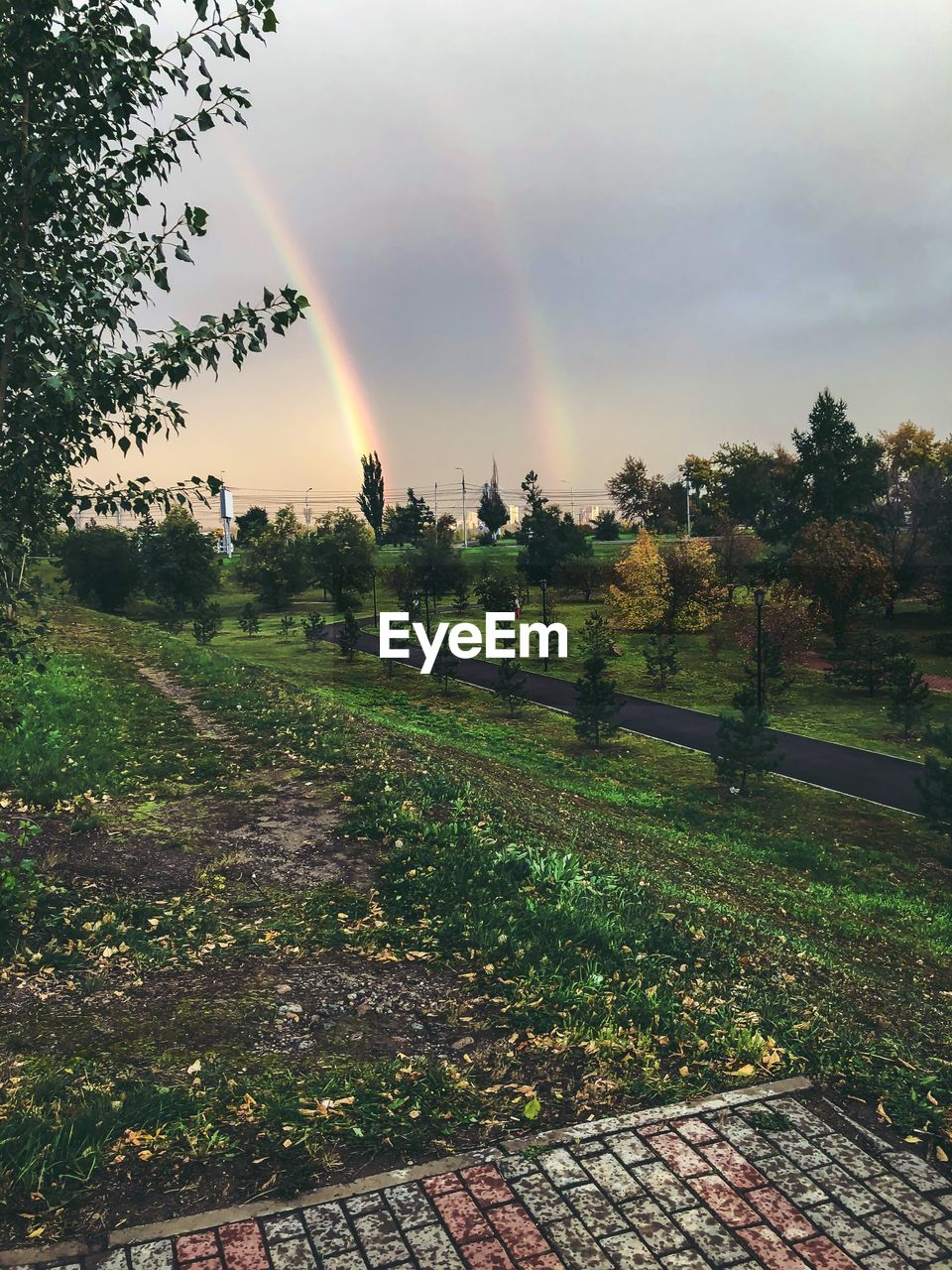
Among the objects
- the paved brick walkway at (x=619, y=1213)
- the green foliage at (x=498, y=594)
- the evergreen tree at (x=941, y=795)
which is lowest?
the evergreen tree at (x=941, y=795)

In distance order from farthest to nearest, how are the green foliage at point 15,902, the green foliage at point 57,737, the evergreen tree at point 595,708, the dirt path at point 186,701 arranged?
the evergreen tree at point 595,708 → the dirt path at point 186,701 → the green foliage at point 57,737 → the green foliage at point 15,902

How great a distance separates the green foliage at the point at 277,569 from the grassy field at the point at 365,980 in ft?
190

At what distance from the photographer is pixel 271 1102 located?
17.9ft

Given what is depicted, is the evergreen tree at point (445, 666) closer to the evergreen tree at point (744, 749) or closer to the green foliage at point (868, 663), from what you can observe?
the evergreen tree at point (744, 749)

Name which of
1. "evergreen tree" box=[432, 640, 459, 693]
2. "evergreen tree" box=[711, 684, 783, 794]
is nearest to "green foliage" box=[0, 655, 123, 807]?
"evergreen tree" box=[711, 684, 783, 794]

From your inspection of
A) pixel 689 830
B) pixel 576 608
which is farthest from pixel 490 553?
pixel 689 830

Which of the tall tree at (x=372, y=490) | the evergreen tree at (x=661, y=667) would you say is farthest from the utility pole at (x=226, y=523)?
the evergreen tree at (x=661, y=667)

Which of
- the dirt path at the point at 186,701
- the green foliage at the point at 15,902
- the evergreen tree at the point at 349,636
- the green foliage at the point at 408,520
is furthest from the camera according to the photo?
the green foliage at the point at 408,520

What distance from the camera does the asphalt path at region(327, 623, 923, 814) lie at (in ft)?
77.9

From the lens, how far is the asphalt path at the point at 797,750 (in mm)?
23750

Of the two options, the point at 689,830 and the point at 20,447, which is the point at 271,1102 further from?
the point at 689,830

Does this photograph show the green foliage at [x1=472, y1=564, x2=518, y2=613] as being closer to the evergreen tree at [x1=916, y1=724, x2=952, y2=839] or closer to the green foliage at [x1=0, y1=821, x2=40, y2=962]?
the evergreen tree at [x1=916, y1=724, x2=952, y2=839]

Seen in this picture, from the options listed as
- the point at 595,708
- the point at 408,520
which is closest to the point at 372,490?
the point at 408,520

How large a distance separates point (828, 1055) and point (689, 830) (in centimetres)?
1267
